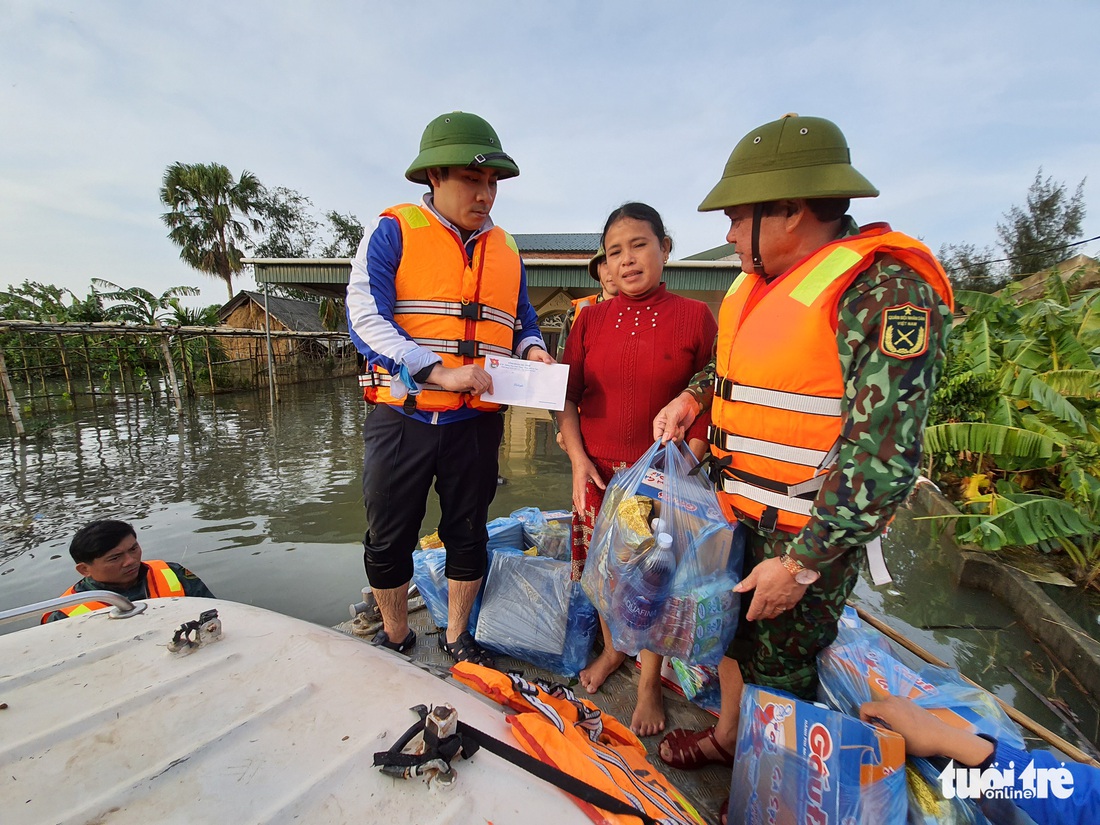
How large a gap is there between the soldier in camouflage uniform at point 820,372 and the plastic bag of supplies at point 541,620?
851 mm

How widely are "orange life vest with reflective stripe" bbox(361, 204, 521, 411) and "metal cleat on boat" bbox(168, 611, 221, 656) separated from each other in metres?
0.98

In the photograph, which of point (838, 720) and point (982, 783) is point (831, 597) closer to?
point (838, 720)

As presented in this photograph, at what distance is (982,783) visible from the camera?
117 centimetres

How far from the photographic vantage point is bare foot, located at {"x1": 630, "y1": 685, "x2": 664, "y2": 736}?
1866 mm

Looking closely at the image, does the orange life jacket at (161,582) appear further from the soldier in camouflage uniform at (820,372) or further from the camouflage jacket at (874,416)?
the camouflage jacket at (874,416)

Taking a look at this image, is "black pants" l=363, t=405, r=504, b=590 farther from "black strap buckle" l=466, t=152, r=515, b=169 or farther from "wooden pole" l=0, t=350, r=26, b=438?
"wooden pole" l=0, t=350, r=26, b=438

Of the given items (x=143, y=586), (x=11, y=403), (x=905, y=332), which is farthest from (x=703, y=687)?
(x=11, y=403)

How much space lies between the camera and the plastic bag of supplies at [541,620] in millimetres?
2234

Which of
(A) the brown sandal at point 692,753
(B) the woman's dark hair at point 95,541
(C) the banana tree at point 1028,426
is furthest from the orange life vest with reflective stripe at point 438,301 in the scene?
(C) the banana tree at point 1028,426

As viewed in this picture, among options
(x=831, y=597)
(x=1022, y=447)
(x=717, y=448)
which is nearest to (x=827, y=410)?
(x=717, y=448)

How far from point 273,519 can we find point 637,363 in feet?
15.8

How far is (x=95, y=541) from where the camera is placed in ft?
8.02

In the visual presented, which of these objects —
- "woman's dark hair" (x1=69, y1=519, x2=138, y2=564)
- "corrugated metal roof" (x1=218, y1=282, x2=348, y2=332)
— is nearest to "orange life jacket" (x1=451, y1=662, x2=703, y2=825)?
"woman's dark hair" (x1=69, y1=519, x2=138, y2=564)

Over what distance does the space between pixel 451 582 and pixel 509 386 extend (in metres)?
1.03
